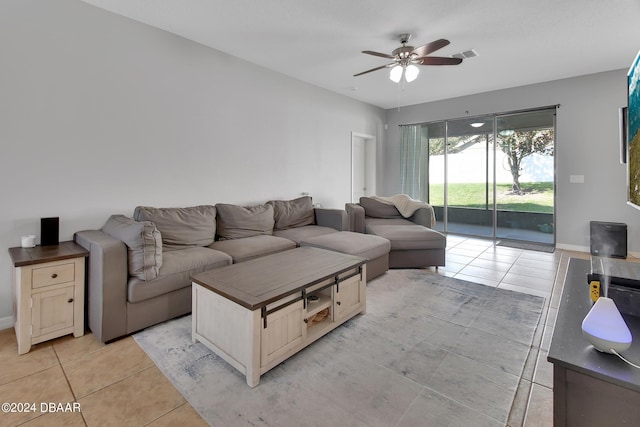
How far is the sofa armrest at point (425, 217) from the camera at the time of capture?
4.35 meters

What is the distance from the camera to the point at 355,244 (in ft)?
10.3

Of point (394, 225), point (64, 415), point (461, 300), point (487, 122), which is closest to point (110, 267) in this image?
point (64, 415)

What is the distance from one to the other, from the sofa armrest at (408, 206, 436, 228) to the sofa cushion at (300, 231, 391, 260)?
3.92 ft

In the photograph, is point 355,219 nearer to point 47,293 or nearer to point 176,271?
point 176,271

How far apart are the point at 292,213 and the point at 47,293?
2.63m

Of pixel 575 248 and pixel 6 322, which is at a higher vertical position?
pixel 575 248

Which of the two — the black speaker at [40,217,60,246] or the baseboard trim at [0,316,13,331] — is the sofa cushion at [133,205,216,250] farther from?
the baseboard trim at [0,316,13,331]

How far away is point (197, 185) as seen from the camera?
3.45 m

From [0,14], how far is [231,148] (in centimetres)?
211

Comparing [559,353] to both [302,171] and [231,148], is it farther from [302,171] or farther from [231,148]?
[302,171]

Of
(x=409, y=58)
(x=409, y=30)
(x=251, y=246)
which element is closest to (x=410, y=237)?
(x=251, y=246)

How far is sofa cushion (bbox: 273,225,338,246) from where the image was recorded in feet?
11.5

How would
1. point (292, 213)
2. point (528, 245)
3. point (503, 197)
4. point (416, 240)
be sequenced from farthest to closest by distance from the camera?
point (503, 197)
point (528, 245)
point (292, 213)
point (416, 240)

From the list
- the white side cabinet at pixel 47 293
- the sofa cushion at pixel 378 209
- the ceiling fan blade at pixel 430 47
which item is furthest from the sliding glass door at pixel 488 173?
the white side cabinet at pixel 47 293
